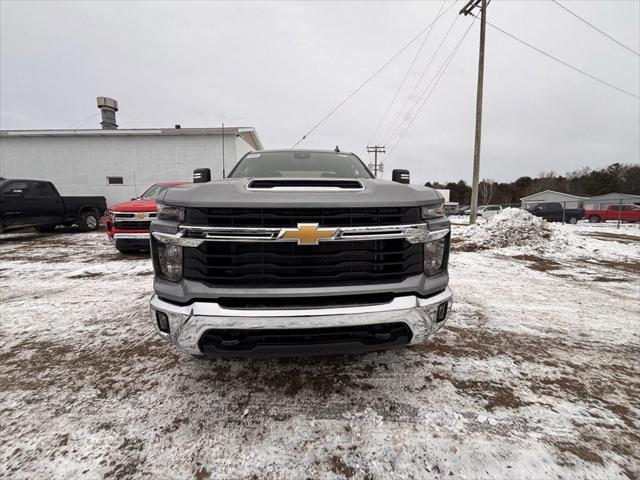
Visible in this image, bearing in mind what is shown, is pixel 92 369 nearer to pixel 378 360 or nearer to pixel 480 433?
pixel 378 360

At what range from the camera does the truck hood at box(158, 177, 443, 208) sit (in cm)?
171

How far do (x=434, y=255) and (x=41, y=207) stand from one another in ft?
39.4

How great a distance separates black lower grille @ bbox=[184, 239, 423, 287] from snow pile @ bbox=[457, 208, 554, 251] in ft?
22.2

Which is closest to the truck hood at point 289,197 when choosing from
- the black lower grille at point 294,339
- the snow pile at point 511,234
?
the black lower grille at point 294,339

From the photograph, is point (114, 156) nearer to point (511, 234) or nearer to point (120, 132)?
point (120, 132)

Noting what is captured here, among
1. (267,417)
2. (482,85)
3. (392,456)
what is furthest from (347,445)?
(482,85)

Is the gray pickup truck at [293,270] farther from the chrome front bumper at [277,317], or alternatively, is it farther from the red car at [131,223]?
the red car at [131,223]

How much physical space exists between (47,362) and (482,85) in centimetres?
1550

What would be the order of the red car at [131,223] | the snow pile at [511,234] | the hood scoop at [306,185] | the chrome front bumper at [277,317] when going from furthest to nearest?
the snow pile at [511,234] < the red car at [131,223] < the hood scoop at [306,185] < the chrome front bumper at [277,317]

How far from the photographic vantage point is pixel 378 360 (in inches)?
93.9

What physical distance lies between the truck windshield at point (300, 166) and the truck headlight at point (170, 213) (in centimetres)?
147

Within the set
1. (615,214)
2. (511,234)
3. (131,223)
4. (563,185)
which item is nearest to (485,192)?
(563,185)

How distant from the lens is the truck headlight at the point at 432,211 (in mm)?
1931

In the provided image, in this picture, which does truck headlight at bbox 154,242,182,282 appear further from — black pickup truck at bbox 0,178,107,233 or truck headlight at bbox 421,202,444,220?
black pickup truck at bbox 0,178,107,233
